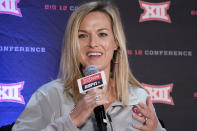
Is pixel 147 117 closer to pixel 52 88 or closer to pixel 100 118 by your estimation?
pixel 100 118

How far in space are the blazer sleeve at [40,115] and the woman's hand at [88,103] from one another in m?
0.09

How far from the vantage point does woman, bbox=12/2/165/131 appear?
1.22 meters

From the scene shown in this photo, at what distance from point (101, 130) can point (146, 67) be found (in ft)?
4.48

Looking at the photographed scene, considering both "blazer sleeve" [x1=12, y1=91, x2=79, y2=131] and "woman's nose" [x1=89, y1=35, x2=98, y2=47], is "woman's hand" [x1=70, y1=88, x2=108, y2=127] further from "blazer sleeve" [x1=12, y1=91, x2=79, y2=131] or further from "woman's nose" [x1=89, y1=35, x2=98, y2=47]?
"woman's nose" [x1=89, y1=35, x2=98, y2=47]

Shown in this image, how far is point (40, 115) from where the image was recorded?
47.3 inches

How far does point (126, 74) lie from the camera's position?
1.49 meters

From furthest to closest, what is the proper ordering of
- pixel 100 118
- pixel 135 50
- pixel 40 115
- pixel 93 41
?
pixel 135 50 < pixel 93 41 < pixel 40 115 < pixel 100 118

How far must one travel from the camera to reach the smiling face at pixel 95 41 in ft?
4.36

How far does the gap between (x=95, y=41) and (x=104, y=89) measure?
26 cm

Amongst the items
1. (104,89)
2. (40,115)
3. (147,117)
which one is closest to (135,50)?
(104,89)

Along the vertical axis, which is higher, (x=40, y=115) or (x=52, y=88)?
(x=52, y=88)

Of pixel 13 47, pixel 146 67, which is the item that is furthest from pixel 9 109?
pixel 146 67

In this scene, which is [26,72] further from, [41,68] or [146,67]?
[146,67]

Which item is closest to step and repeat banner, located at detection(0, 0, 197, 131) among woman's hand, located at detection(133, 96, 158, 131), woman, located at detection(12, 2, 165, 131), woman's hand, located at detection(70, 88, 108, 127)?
woman, located at detection(12, 2, 165, 131)
